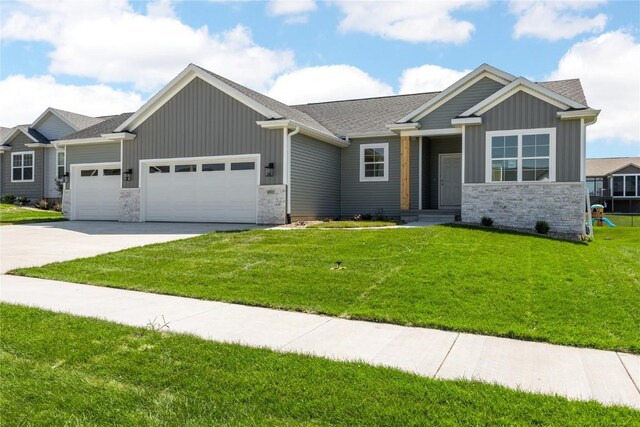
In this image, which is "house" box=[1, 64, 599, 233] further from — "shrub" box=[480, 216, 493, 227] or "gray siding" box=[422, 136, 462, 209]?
"shrub" box=[480, 216, 493, 227]

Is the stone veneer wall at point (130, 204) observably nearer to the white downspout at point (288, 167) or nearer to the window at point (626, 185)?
the white downspout at point (288, 167)

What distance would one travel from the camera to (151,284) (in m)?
7.55

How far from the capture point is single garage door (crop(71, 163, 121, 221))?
67.3ft

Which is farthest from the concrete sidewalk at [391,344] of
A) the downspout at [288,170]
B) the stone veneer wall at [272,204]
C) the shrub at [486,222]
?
the shrub at [486,222]

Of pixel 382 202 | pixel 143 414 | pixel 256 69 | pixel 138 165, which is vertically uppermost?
pixel 256 69

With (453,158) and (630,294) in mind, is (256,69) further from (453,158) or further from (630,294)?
(630,294)

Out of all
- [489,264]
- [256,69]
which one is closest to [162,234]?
[256,69]

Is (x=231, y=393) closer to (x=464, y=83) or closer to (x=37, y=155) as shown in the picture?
(x=464, y=83)

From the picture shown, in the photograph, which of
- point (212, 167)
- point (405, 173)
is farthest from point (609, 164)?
point (212, 167)

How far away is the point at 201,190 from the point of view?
1817 cm

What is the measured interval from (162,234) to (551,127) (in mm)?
12006

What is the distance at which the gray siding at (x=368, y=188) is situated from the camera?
1919cm

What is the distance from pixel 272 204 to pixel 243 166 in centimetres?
197

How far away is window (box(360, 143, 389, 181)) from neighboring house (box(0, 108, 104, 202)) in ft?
58.1
